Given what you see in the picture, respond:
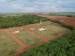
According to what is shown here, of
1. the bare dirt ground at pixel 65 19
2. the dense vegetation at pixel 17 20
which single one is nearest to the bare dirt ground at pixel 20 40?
the dense vegetation at pixel 17 20

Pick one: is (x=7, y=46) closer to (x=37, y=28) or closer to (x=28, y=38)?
(x=28, y=38)

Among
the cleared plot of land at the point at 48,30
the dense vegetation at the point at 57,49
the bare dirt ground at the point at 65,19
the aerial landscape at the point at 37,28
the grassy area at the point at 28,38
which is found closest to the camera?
the dense vegetation at the point at 57,49

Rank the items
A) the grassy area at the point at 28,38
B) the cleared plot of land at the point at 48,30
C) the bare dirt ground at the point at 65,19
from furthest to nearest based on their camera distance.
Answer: the bare dirt ground at the point at 65,19 → the cleared plot of land at the point at 48,30 → the grassy area at the point at 28,38

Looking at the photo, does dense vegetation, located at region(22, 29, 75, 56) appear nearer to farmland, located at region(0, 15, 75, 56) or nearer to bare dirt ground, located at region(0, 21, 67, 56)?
farmland, located at region(0, 15, 75, 56)

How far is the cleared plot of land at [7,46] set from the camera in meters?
1.94

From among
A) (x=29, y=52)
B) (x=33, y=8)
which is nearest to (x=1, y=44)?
(x=29, y=52)

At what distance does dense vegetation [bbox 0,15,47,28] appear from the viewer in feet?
8.10

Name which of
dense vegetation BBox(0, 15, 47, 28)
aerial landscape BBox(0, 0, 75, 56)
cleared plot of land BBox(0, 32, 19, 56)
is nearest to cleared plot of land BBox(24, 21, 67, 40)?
aerial landscape BBox(0, 0, 75, 56)

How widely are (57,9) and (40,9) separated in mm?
273

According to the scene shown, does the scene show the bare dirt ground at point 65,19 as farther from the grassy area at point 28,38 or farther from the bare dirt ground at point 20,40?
the grassy area at point 28,38

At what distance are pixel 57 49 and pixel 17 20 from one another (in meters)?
0.93

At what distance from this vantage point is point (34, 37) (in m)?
Answer: 2.19

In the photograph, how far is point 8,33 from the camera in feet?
7.51

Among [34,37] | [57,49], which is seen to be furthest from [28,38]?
[57,49]
